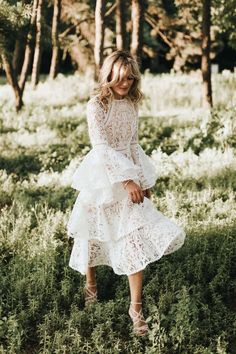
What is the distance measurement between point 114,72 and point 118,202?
1080 millimetres

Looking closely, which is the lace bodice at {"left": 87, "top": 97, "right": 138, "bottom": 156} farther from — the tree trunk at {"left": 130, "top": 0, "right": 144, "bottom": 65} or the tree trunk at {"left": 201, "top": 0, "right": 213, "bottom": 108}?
the tree trunk at {"left": 201, "top": 0, "right": 213, "bottom": 108}

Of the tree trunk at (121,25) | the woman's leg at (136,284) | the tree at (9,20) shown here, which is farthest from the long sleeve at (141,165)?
the tree trunk at (121,25)

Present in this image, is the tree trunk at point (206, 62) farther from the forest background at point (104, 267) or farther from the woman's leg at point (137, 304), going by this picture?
the woman's leg at point (137, 304)

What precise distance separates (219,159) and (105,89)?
4965 mm

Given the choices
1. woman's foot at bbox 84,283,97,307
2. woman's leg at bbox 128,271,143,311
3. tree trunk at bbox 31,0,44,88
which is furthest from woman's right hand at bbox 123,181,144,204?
tree trunk at bbox 31,0,44,88

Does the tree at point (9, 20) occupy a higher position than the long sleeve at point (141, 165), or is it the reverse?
the tree at point (9, 20)

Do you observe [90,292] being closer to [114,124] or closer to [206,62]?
[114,124]

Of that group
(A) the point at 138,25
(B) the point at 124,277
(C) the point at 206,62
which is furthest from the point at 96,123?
(C) the point at 206,62

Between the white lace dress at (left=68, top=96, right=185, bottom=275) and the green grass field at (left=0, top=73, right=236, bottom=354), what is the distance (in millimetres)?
515

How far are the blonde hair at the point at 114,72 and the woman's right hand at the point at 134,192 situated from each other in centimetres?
70

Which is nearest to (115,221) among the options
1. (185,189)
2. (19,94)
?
(185,189)

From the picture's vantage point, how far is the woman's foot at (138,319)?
4480 millimetres

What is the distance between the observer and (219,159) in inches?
355

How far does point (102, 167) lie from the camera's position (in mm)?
4449
